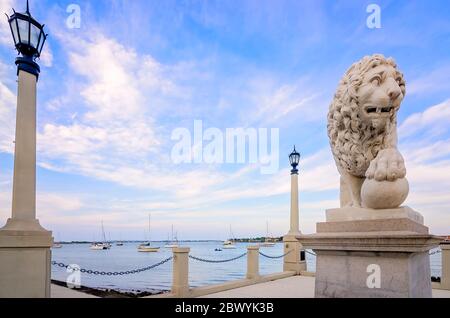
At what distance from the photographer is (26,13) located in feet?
17.0

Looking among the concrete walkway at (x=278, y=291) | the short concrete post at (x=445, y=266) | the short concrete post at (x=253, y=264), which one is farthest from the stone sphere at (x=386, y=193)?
the short concrete post at (x=253, y=264)

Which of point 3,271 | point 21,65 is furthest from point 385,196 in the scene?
point 21,65

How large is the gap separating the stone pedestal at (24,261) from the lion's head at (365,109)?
15.1ft

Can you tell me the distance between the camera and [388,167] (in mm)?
3582

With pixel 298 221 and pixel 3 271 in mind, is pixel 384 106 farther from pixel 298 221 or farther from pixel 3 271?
pixel 298 221

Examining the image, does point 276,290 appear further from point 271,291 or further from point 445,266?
point 445,266

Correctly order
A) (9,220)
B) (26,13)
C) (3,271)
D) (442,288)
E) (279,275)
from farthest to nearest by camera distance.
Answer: (279,275) < (442,288) < (26,13) < (9,220) < (3,271)

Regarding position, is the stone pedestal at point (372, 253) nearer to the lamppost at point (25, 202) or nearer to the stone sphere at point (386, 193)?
the stone sphere at point (386, 193)

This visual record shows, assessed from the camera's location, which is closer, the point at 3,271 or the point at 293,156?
the point at 3,271

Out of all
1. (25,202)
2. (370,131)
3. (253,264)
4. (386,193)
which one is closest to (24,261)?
(25,202)

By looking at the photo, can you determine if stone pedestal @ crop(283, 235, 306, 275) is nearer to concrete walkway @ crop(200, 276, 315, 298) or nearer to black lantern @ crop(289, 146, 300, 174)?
concrete walkway @ crop(200, 276, 315, 298)

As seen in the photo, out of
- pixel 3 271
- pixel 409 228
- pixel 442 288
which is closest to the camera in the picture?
pixel 409 228
